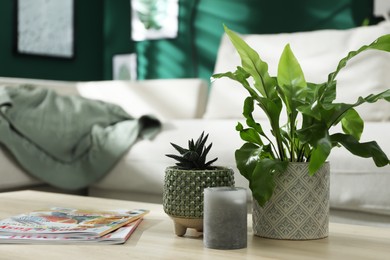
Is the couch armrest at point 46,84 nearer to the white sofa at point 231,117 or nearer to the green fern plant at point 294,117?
the white sofa at point 231,117

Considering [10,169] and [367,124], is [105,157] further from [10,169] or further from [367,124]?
[367,124]

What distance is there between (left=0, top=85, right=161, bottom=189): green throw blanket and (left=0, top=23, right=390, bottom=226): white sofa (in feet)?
0.18

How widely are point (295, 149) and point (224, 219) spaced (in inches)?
8.8

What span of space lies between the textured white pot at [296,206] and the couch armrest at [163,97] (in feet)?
6.84

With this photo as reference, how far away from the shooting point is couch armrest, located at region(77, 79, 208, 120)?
320 centimetres

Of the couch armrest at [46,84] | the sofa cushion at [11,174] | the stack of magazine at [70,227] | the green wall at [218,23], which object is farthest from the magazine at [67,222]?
the green wall at [218,23]

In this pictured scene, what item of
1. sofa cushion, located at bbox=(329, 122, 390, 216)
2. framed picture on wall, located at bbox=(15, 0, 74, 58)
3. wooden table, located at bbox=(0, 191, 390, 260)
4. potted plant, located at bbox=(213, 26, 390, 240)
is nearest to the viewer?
wooden table, located at bbox=(0, 191, 390, 260)

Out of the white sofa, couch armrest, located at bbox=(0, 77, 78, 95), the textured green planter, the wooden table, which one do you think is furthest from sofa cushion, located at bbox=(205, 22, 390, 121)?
the textured green planter

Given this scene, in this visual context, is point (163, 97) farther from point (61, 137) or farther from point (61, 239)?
point (61, 239)

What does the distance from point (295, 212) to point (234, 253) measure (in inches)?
6.9

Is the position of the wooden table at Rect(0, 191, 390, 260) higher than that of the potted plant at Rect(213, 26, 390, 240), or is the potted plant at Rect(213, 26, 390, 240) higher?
the potted plant at Rect(213, 26, 390, 240)

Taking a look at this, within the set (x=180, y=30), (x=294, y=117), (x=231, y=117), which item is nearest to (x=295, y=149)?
(x=294, y=117)

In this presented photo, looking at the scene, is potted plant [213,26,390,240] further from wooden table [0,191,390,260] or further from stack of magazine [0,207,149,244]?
stack of magazine [0,207,149,244]

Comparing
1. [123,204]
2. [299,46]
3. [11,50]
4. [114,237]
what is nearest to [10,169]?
[123,204]
